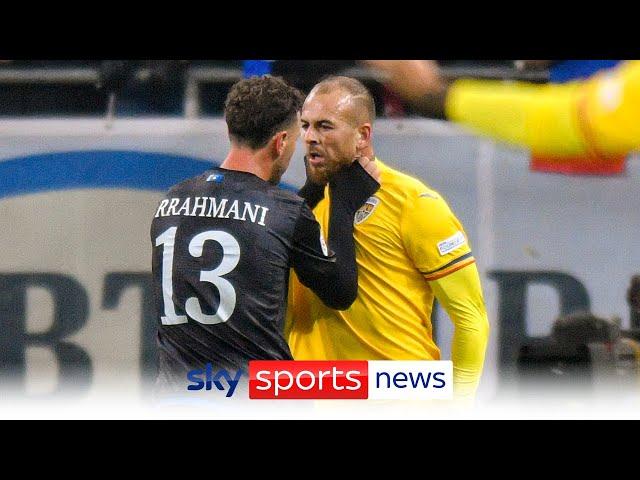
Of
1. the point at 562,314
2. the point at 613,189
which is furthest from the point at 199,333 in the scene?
the point at 613,189

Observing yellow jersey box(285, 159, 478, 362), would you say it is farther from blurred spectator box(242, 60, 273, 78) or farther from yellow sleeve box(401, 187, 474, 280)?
blurred spectator box(242, 60, 273, 78)

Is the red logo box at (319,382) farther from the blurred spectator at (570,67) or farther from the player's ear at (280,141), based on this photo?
the blurred spectator at (570,67)

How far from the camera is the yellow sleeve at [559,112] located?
363cm

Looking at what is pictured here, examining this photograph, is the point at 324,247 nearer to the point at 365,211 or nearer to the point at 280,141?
the point at 365,211

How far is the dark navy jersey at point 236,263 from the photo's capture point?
12.0 ft

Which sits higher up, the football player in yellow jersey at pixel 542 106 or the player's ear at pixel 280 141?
the football player in yellow jersey at pixel 542 106

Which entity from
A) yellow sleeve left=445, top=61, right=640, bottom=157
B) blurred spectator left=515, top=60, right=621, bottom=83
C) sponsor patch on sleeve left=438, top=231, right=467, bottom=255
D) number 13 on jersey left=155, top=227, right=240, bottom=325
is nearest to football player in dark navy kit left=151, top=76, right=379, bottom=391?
number 13 on jersey left=155, top=227, right=240, bottom=325

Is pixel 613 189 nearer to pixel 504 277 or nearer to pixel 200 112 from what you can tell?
pixel 504 277

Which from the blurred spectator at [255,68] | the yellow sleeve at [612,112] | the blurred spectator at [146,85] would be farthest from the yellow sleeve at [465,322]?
the blurred spectator at [146,85]

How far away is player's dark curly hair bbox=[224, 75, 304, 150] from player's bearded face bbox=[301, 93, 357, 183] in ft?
0.19

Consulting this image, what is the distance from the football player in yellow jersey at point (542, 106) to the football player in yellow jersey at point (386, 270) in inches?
7.2

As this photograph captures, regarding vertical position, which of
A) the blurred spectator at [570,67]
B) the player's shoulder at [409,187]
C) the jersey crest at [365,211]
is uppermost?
the blurred spectator at [570,67]

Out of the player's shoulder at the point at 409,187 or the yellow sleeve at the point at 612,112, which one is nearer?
the yellow sleeve at the point at 612,112

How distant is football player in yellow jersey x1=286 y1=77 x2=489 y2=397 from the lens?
3.75m
